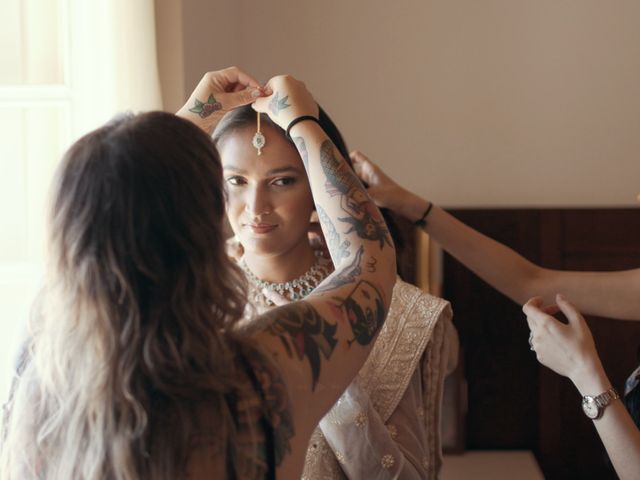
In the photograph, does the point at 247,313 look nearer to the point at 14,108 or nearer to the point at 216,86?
the point at 216,86

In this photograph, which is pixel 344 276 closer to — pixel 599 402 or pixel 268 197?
pixel 268 197

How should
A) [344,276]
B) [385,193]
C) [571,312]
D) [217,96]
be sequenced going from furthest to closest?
[385,193]
[571,312]
[217,96]
[344,276]

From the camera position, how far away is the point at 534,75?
309cm

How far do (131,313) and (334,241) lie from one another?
14.8 inches

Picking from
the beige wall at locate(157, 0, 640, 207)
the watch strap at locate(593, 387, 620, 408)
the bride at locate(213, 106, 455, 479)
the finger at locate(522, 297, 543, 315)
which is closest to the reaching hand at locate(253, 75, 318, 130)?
the bride at locate(213, 106, 455, 479)

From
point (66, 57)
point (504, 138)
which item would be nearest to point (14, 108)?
point (66, 57)

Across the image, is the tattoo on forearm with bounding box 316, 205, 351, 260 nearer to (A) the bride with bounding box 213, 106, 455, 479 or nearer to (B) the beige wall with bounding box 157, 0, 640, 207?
(A) the bride with bounding box 213, 106, 455, 479

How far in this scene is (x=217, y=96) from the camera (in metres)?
1.38

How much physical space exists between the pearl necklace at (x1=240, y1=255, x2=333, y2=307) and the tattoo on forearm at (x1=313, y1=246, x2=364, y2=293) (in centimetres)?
39

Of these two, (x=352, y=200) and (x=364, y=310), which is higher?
(x=352, y=200)

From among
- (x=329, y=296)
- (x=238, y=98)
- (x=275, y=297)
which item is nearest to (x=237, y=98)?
(x=238, y=98)

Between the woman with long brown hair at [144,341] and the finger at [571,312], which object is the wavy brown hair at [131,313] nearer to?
the woman with long brown hair at [144,341]

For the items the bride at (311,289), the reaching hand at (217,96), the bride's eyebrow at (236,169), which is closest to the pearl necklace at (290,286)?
the bride at (311,289)

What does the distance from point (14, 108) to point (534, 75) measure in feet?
5.95
